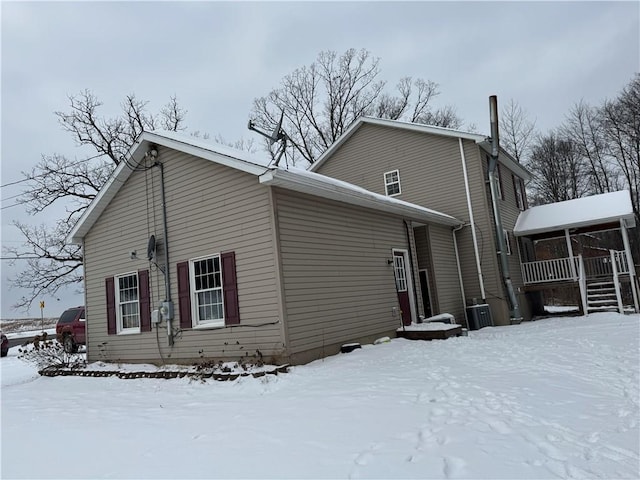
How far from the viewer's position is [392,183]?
16594 millimetres

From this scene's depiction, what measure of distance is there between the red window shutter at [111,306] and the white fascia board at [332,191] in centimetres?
554

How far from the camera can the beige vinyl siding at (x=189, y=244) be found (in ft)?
26.3

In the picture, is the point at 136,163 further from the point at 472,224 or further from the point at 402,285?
the point at 472,224

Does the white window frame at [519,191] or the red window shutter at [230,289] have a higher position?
the white window frame at [519,191]

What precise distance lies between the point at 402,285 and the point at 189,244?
18.2 feet

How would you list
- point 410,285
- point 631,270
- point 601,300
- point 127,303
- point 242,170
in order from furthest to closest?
point 601,300 → point 631,270 → point 410,285 → point 127,303 → point 242,170

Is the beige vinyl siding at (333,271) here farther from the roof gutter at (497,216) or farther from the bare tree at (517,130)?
the bare tree at (517,130)

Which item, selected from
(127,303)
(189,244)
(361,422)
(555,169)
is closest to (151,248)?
(189,244)

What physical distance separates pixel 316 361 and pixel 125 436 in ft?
13.2

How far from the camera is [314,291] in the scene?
27.8 feet

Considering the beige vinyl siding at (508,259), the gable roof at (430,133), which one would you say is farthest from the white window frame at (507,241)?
the gable roof at (430,133)

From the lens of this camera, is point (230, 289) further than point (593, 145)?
No

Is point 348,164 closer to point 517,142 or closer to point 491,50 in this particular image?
point 491,50

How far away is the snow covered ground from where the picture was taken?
3410mm
